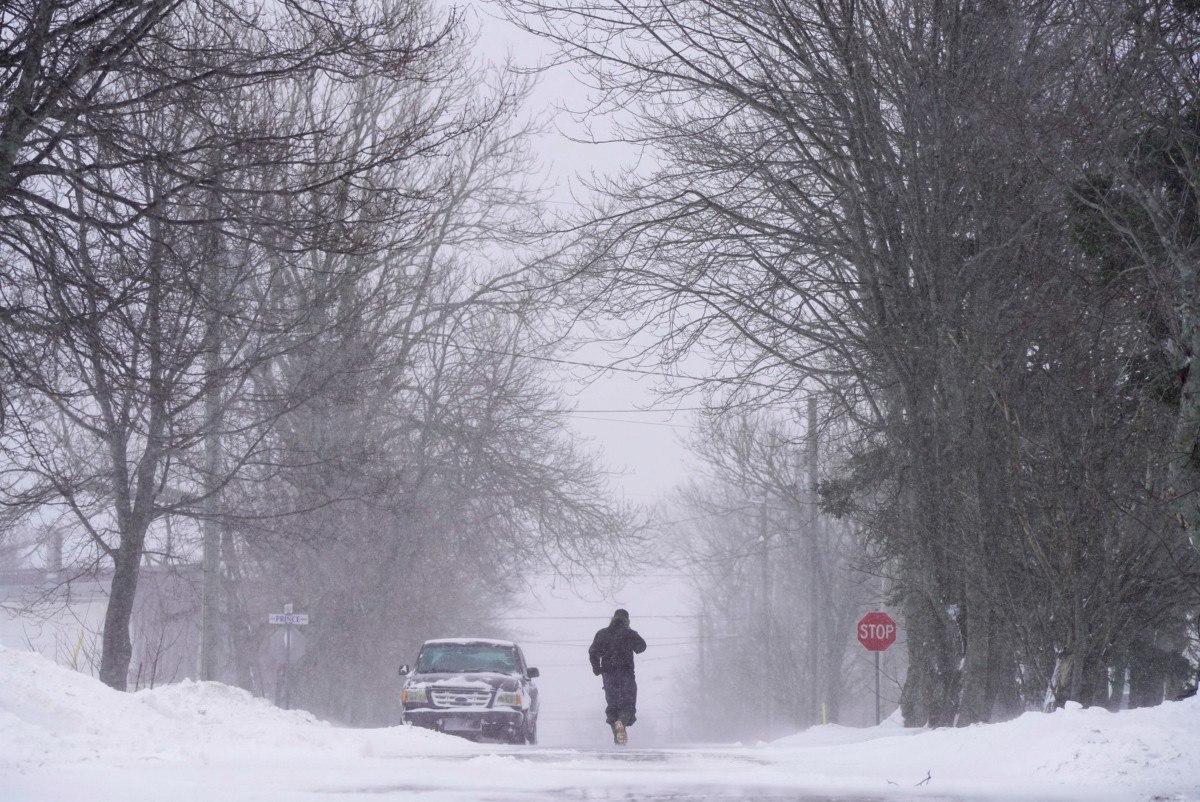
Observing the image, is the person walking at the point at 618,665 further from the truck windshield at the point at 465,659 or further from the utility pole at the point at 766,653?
the utility pole at the point at 766,653

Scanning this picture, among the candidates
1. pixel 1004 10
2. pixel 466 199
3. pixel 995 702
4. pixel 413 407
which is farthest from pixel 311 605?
pixel 1004 10

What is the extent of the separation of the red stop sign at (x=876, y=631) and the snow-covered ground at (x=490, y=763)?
34.7 feet

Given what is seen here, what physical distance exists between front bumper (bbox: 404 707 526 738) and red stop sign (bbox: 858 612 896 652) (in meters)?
7.63

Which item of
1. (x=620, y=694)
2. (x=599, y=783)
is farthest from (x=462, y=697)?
(x=599, y=783)

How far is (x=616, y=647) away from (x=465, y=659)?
371 centimetres

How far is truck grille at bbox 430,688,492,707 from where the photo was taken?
19078mm

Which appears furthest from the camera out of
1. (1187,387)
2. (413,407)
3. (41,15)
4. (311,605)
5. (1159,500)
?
(413,407)

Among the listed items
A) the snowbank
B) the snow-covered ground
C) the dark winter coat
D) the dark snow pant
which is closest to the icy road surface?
the snow-covered ground

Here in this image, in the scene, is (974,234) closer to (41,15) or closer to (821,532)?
(41,15)

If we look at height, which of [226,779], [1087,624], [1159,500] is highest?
[1159,500]

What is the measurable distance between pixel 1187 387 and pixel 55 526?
1657 cm

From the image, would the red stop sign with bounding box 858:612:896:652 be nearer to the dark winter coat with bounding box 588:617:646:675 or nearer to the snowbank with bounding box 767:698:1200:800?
the dark winter coat with bounding box 588:617:646:675

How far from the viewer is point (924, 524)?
49.6 feet

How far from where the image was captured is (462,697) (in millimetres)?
19094
